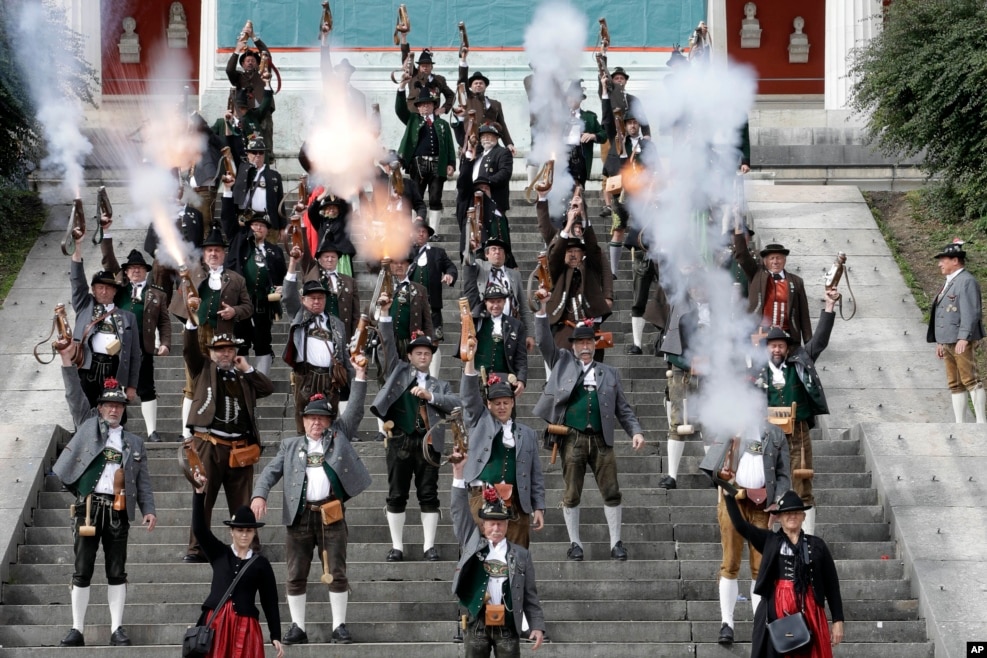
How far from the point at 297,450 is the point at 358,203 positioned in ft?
20.0

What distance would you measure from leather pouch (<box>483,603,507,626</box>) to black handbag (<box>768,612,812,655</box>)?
1933 millimetres

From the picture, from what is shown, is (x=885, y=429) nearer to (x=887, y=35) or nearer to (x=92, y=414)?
(x=92, y=414)

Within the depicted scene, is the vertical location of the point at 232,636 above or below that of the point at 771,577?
below

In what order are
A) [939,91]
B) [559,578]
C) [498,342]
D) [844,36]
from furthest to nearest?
[844,36], [939,91], [498,342], [559,578]

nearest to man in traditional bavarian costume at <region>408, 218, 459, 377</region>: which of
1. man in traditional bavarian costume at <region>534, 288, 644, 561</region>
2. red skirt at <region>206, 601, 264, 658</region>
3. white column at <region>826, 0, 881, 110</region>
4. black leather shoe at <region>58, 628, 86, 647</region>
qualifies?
man in traditional bavarian costume at <region>534, 288, 644, 561</region>

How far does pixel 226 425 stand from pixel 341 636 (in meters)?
2.20

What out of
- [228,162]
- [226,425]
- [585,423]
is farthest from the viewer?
[228,162]

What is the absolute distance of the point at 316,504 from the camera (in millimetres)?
14398

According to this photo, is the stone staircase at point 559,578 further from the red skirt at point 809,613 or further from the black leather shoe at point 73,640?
the red skirt at point 809,613

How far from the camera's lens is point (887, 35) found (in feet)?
82.0

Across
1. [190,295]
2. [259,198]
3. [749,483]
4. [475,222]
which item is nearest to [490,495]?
[749,483]

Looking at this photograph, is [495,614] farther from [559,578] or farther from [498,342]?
[498,342]

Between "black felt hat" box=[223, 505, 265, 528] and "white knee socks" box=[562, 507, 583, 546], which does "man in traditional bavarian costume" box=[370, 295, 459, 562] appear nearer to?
"white knee socks" box=[562, 507, 583, 546]

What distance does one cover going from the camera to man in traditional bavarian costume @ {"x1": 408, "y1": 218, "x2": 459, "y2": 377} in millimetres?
18531
